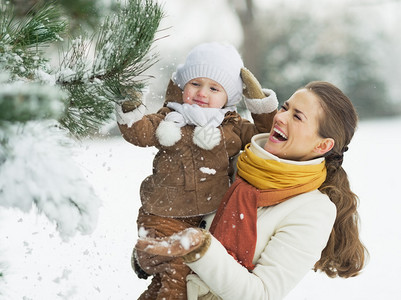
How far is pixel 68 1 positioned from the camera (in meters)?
1.05

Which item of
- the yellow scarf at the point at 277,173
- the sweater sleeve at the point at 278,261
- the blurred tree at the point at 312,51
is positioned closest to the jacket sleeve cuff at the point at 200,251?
the sweater sleeve at the point at 278,261

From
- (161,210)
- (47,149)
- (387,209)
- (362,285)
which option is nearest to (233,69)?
(161,210)

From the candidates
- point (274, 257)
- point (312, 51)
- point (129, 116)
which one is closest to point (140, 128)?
point (129, 116)

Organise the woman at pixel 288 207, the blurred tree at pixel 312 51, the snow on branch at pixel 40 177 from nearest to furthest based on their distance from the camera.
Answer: the snow on branch at pixel 40 177 < the woman at pixel 288 207 < the blurred tree at pixel 312 51

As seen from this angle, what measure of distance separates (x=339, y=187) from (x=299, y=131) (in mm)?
252

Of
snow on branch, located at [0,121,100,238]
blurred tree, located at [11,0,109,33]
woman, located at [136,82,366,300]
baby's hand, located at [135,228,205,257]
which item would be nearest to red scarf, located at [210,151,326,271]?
woman, located at [136,82,366,300]

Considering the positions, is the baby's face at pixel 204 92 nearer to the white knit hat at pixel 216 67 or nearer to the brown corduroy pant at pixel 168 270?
the white knit hat at pixel 216 67

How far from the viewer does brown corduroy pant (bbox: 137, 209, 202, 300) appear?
1.41 metres

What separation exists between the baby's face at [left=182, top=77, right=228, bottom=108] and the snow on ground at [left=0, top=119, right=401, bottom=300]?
288mm

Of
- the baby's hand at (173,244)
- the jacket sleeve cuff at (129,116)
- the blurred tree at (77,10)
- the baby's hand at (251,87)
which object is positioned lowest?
the baby's hand at (173,244)

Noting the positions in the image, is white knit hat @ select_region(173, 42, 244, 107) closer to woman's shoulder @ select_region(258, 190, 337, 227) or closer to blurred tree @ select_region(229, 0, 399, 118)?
woman's shoulder @ select_region(258, 190, 337, 227)

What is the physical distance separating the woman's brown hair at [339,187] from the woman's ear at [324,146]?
0.6 inches

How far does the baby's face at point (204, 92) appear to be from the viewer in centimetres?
151

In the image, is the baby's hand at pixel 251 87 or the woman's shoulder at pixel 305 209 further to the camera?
the baby's hand at pixel 251 87
